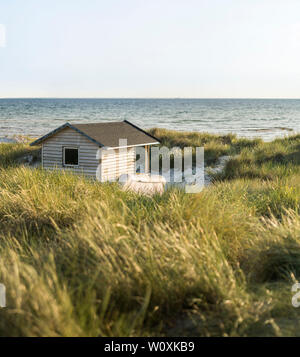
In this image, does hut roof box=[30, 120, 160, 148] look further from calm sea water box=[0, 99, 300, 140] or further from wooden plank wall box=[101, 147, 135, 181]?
calm sea water box=[0, 99, 300, 140]

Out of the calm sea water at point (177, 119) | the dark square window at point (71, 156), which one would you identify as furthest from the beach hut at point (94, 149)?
the calm sea water at point (177, 119)

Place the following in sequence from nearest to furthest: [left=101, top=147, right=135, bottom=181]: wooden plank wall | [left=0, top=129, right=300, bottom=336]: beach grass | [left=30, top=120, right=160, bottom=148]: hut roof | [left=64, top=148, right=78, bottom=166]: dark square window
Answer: [left=0, top=129, right=300, bottom=336]: beach grass, [left=101, top=147, right=135, bottom=181]: wooden plank wall, [left=30, top=120, right=160, bottom=148]: hut roof, [left=64, top=148, right=78, bottom=166]: dark square window

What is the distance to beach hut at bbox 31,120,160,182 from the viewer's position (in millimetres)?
15750

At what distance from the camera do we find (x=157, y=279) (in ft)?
11.6

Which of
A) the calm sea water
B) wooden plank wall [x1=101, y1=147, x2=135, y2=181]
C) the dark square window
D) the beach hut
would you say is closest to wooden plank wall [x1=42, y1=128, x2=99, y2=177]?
the beach hut

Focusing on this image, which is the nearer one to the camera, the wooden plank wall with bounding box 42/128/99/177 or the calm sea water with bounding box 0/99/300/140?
the wooden plank wall with bounding box 42/128/99/177

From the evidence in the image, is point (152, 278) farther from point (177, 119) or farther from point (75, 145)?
point (177, 119)

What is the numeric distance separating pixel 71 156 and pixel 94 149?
1388 mm

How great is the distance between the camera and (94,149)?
15859 millimetres

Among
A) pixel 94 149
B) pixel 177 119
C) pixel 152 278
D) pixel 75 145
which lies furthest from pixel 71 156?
pixel 177 119

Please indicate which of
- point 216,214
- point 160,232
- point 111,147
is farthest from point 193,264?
point 111,147

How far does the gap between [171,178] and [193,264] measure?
14.3 m

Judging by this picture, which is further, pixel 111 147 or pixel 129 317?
pixel 111 147
